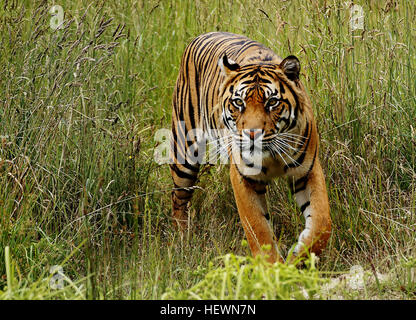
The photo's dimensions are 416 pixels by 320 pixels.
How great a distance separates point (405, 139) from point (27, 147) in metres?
2.38

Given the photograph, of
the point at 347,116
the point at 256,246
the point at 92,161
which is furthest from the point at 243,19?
the point at 256,246

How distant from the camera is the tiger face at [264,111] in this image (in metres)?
3.40

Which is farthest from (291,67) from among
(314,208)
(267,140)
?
(314,208)

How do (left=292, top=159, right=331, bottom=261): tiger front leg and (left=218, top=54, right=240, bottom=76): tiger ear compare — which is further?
(left=218, top=54, right=240, bottom=76): tiger ear

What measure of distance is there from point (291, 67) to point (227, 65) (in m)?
0.39

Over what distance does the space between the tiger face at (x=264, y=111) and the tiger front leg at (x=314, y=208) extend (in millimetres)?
200

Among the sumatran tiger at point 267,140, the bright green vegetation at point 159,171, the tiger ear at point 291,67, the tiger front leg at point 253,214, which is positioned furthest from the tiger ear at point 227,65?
the bright green vegetation at point 159,171

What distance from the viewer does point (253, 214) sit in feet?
12.0

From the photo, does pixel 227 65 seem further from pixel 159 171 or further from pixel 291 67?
pixel 159 171

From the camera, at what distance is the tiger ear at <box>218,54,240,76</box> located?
3727 mm

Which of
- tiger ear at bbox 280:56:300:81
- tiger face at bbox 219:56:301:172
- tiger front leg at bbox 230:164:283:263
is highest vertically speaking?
tiger ear at bbox 280:56:300:81

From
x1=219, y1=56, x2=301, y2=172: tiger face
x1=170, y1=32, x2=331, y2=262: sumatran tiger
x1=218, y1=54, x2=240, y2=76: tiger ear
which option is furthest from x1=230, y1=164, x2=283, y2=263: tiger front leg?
x1=218, y1=54, x2=240, y2=76: tiger ear

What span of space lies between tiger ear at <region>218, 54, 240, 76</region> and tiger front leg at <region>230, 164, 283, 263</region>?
1.81 feet

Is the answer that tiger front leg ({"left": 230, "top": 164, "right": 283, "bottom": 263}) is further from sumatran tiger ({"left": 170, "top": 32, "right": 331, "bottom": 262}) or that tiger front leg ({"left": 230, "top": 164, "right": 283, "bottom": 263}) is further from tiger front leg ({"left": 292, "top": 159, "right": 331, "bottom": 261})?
tiger front leg ({"left": 292, "top": 159, "right": 331, "bottom": 261})
